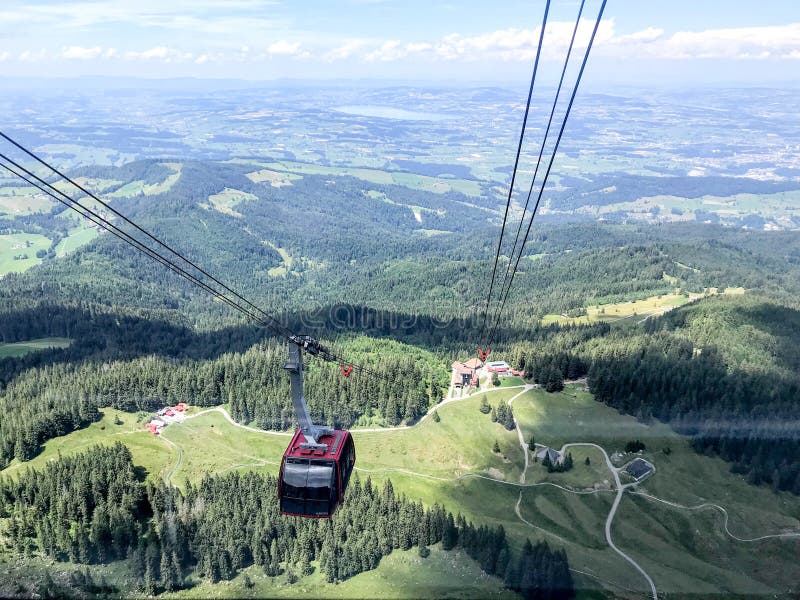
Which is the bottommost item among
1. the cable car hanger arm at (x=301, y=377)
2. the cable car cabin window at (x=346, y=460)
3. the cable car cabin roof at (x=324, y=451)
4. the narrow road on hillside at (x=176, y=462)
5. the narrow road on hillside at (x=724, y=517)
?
the narrow road on hillside at (x=176, y=462)

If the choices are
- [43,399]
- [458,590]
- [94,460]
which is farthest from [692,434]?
[43,399]

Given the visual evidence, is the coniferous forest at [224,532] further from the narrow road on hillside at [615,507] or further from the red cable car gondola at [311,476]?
the red cable car gondola at [311,476]

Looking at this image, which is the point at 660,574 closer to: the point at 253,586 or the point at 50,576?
the point at 253,586

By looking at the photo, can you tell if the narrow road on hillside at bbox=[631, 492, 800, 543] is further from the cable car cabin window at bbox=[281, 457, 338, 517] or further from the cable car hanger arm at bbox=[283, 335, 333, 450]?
the cable car hanger arm at bbox=[283, 335, 333, 450]

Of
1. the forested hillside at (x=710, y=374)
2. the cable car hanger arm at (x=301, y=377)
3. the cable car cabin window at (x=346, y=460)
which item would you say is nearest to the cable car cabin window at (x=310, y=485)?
the cable car hanger arm at (x=301, y=377)

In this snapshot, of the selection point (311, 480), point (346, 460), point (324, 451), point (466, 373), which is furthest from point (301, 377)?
point (466, 373)
